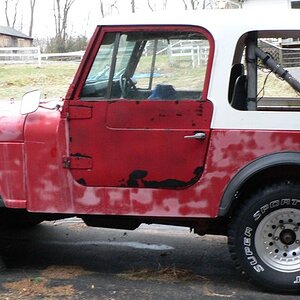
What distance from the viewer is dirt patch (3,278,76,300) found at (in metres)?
4.30

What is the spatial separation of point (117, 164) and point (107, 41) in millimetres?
938

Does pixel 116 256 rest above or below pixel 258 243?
below

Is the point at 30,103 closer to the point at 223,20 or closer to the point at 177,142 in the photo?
the point at 177,142

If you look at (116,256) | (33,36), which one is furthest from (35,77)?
(33,36)

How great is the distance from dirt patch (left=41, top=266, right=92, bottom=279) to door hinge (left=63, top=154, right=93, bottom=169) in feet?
3.27

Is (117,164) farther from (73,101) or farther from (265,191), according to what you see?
(265,191)

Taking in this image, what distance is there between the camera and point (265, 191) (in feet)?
13.8

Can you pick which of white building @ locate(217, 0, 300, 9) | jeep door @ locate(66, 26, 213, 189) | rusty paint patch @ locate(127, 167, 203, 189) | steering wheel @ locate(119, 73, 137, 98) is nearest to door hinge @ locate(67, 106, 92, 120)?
jeep door @ locate(66, 26, 213, 189)

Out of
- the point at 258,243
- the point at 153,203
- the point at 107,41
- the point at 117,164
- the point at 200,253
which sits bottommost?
the point at 200,253

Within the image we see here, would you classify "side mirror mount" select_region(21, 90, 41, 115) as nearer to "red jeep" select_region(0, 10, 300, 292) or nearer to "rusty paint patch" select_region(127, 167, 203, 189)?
"red jeep" select_region(0, 10, 300, 292)

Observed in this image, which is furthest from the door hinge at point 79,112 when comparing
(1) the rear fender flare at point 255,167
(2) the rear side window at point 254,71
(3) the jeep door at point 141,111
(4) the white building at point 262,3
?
(4) the white building at point 262,3

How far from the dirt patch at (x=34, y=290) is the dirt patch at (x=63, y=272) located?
137 mm

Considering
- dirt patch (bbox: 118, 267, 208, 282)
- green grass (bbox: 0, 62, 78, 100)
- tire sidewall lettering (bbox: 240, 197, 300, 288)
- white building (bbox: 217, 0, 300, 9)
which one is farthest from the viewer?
white building (bbox: 217, 0, 300, 9)

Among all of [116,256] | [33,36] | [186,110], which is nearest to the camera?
[186,110]
